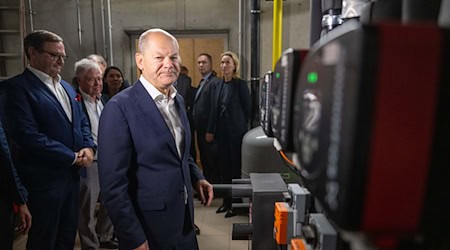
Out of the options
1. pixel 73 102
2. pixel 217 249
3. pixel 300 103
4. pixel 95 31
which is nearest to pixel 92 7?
pixel 95 31

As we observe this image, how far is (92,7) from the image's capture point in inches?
144

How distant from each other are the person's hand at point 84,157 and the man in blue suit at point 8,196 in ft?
1.07

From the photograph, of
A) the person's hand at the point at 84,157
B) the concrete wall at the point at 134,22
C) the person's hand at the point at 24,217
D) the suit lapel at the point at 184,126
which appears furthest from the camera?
the concrete wall at the point at 134,22

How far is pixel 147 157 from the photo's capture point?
1200 mm

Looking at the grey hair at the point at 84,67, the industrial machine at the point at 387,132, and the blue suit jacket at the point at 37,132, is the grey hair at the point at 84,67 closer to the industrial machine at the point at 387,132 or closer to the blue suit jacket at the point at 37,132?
the blue suit jacket at the point at 37,132

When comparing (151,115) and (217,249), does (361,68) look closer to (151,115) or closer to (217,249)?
(151,115)

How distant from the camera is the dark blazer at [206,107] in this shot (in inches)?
121

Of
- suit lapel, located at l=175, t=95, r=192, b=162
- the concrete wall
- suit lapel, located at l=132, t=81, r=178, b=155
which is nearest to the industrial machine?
suit lapel, located at l=132, t=81, r=178, b=155

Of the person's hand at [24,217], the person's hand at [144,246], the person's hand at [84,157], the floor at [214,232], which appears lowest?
the floor at [214,232]

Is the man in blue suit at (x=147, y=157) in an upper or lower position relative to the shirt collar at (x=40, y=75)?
lower

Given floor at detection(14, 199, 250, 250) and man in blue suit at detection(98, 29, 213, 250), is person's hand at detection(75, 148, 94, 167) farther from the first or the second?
floor at detection(14, 199, 250, 250)

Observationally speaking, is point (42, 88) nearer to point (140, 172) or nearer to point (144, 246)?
point (140, 172)

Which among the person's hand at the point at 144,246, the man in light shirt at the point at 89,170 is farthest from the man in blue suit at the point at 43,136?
the person's hand at the point at 144,246

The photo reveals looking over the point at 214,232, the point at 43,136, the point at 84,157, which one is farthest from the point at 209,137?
the point at 43,136
